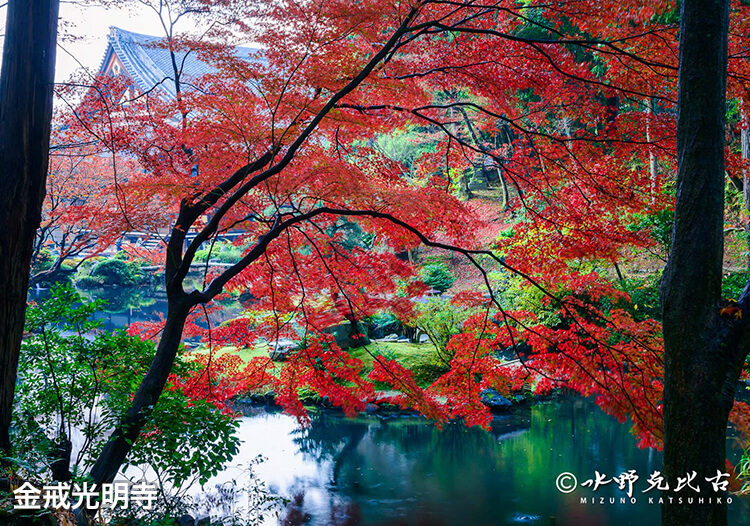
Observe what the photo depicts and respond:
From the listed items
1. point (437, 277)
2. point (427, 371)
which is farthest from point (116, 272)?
point (427, 371)

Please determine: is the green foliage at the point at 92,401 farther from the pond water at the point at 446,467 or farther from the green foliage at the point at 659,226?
the green foliage at the point at 659,226

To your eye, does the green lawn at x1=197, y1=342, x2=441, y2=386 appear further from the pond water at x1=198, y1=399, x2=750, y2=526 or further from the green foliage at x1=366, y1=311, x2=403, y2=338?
the green foliage at x1=366, y1=311, x2=403, y2=338

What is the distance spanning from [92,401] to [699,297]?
367 centimetres

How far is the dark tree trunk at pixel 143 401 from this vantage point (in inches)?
129

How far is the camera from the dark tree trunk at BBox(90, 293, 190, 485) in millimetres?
3289

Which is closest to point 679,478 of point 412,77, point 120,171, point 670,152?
point 670,152

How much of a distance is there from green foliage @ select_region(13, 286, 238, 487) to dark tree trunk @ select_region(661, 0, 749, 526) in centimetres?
246

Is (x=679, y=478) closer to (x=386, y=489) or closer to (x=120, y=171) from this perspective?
(x=386, y=489)

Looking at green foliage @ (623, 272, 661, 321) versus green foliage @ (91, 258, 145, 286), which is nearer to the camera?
green foliage @ (623, 272, 661, 321)

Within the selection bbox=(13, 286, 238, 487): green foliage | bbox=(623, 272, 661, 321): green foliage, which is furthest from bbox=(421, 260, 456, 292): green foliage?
bbox=(13, 286, 238, 487): green foliage

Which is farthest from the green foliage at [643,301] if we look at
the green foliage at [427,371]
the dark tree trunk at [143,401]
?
the dark tree trunk at [143,401]

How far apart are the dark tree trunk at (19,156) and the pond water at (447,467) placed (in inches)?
140

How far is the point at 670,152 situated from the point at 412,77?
2.18 meters

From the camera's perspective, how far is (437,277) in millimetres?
13023
